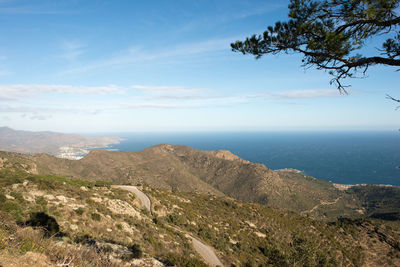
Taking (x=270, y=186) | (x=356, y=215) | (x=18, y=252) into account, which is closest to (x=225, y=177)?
(x=270, y=186)

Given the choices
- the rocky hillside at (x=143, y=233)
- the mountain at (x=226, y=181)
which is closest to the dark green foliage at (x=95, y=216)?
the rocky hillside at (x=143, y=233)

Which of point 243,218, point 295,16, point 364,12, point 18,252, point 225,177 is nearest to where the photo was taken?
point 18,252

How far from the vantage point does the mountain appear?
86438 mm

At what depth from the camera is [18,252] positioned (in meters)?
5.23

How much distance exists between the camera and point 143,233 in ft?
58.3

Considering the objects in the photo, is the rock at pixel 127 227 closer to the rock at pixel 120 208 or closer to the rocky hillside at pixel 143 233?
the rocky hillside at pixel 143 233

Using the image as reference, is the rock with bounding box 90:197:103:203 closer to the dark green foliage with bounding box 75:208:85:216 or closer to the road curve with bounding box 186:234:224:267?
the dark green foliage with bounding box 75:208:85:216

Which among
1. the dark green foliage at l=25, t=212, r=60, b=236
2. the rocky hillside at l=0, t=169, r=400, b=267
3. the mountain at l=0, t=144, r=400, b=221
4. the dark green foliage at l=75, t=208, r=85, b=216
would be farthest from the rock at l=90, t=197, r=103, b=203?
the mountain at l=0, t=144, r=400, b=221

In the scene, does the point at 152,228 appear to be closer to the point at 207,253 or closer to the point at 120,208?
the point at 120,208

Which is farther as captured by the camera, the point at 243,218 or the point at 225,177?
the point at 225,177

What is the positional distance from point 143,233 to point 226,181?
105 meters

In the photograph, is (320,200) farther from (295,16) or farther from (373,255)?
(295,16)

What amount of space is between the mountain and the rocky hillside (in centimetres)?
5107

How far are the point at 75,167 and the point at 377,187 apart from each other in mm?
208678
